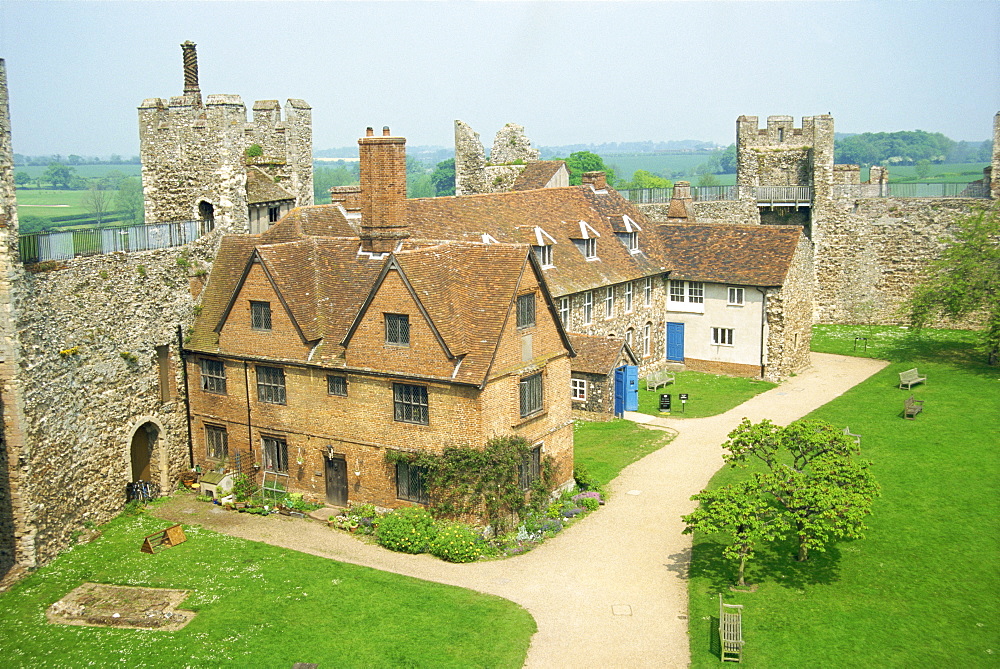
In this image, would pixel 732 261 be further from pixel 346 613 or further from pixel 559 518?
pixel 346 613

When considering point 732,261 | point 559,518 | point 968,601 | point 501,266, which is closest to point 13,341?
point 501,266

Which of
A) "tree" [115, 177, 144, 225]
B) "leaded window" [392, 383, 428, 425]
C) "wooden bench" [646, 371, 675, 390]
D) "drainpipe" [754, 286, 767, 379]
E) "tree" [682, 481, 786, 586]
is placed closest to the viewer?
"tree" [682, 481, 786, 586]

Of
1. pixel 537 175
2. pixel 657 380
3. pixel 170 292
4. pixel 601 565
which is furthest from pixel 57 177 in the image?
pixel 601 565

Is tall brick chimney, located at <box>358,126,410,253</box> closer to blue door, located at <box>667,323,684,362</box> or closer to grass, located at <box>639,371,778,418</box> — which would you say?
grass, located at <box>639,371,778,418</box>

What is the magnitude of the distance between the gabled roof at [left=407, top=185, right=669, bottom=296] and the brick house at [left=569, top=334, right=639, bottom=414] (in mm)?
2640

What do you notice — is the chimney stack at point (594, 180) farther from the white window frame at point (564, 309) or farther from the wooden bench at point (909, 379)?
the wooden bench at point (909, 379)

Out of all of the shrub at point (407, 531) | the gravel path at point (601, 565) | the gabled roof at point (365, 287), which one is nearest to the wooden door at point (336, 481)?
the gravel path at point (601, 565)

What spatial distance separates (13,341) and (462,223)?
18338 mm

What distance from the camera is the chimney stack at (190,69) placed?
34319mm

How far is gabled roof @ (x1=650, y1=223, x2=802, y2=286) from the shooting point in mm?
44562

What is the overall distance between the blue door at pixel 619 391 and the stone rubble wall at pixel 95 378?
1645 cm

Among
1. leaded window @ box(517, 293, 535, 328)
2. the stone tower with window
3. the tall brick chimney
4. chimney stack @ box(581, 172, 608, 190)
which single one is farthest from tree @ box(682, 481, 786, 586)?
chimney stack @ box(581, 172, 608, 190)

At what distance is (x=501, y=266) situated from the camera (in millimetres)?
28016

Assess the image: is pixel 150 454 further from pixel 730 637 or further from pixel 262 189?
pixel 730 637
